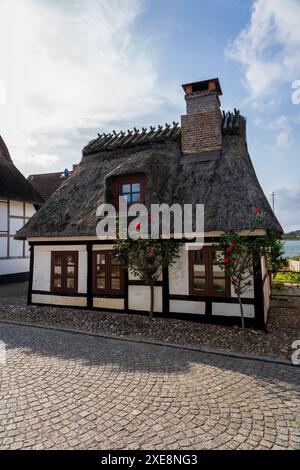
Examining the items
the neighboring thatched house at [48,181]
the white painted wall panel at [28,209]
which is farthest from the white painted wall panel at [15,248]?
the neighboring thatched house at [48,181]

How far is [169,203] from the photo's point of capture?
27.9ft

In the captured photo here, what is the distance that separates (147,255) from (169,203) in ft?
6.01

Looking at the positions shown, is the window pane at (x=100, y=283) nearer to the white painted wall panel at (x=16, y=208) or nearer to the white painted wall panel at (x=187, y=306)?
the white painted wall panel at (x=187, y=306)

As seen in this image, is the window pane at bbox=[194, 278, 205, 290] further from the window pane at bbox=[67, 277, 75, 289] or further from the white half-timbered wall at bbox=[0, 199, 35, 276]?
the white half-timbered wall at bbox=[0, 199, 35, 276]

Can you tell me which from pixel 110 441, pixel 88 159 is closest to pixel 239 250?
pixel 110 441

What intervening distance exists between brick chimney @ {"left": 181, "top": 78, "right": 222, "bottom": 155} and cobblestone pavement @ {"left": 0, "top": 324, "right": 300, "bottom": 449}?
21.4ft

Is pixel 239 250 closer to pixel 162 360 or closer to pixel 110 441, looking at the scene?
pixel 162 360

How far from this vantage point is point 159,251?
7730 mm

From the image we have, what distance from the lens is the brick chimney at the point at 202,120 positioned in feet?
30.6

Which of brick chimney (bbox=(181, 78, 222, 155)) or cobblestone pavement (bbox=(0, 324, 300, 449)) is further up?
brick chimney (bbox=(181, 78, 222, 155))

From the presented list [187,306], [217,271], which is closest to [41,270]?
[187,306]

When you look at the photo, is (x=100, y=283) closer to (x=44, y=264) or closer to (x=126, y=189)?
(x=44, y=264)

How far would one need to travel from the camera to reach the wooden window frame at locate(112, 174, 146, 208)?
9.13m

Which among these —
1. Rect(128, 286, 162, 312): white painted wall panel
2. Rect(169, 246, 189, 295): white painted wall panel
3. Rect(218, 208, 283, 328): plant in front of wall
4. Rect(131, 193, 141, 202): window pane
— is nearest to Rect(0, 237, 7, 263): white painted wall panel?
Rect(131, 193, 141, 202): window pane
